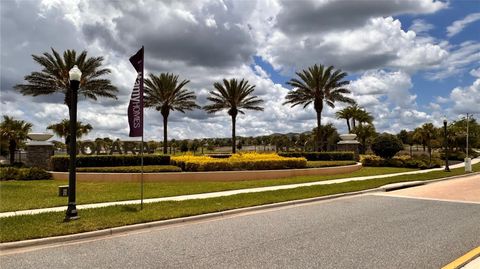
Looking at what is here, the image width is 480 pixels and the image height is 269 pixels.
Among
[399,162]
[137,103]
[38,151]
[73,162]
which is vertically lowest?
[399,162]

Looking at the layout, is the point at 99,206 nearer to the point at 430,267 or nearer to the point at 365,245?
the point at 365,245

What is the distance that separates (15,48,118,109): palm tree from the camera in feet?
95.8

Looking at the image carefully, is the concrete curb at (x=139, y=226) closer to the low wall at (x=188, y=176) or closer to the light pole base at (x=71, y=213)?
the light pole base at (x=71, y=213)

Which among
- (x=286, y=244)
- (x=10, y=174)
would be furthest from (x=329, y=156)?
(x=286, y=244)

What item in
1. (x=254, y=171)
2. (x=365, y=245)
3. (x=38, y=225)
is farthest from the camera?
(x=254, y=171)

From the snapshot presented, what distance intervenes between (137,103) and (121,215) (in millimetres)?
3386

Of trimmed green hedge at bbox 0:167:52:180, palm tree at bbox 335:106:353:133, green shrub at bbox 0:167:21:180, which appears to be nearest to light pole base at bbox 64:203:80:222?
trimmed green hedge at bbox 0:167:52:180

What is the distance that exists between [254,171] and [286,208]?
30.4ft

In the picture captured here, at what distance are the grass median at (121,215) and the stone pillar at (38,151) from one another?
45.1 ft

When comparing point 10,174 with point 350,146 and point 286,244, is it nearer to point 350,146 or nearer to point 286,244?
point 286,244

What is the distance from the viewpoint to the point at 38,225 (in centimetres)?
900

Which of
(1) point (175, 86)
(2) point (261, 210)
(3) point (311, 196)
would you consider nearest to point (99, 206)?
(2) point (261, 210)

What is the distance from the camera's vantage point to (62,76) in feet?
96.7

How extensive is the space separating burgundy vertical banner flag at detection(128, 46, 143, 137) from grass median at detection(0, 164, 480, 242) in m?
2.30
